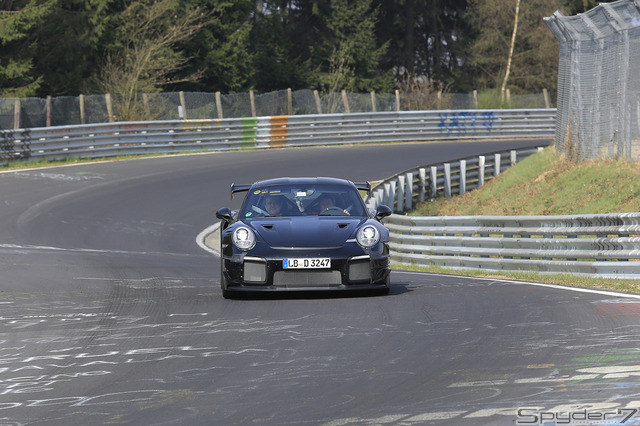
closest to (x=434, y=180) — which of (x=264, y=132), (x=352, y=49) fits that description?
(x=264, y=132)

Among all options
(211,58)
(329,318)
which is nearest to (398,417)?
(329,318)

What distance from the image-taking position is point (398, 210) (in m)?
26.8

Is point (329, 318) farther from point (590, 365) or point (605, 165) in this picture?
point (605, 165)

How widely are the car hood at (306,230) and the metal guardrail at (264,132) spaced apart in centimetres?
2105

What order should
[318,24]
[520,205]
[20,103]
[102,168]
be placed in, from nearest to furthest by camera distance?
[520,205] → [102,168] → [20,103] → [318,24]

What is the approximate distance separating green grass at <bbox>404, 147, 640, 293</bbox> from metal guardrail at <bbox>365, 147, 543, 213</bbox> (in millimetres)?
429

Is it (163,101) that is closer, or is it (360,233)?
(360,233)

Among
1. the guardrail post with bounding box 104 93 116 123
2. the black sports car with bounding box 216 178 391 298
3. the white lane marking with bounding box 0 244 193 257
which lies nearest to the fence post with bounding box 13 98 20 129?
the guardrail post with bounding box 104 93 116 123

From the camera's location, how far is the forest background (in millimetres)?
45469

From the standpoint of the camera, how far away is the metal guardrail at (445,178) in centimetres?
2683

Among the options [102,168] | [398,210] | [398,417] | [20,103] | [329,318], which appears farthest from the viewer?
[20,103]

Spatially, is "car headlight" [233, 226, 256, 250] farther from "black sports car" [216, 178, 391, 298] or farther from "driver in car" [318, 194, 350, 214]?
"driver in car" [318, 194, 350, 214]

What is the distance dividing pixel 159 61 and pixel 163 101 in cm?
805

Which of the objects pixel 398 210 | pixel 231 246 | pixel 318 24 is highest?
pixel 318 24
